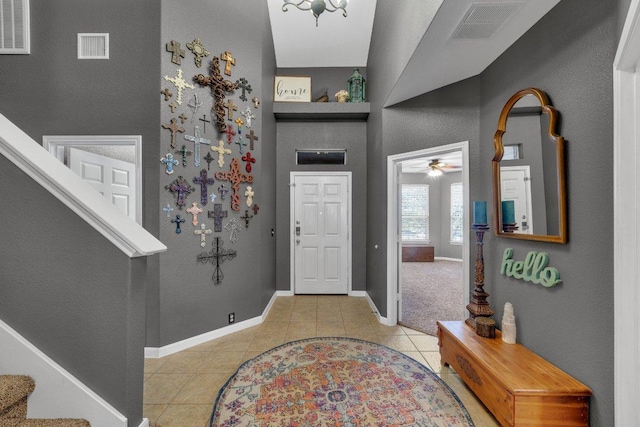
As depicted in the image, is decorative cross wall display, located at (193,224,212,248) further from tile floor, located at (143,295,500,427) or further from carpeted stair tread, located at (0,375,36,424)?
carpeted stair tread, located at (0,375,36,424)

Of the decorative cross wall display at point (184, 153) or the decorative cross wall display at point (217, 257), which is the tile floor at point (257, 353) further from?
the decorative cross wall display at point (184, 153)

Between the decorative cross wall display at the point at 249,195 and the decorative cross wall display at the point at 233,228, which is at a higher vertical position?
the decorative cross wall display at the point at 249,195

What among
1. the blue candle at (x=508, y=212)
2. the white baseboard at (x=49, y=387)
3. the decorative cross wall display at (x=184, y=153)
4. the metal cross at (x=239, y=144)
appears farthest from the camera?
the metal cross at (x=239, y=144)

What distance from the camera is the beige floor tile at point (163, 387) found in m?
1.74

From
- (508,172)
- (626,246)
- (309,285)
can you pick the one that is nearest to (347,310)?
(309,285)

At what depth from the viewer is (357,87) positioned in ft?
12.5

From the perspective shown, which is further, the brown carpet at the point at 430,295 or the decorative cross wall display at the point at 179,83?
the brown carpet at the point at 430,295

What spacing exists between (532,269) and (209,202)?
271 cm

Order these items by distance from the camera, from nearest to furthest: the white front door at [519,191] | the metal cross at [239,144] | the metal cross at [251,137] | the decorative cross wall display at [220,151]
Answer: the white front door at [519,191], the decorative cross wall display at [220,151], the metal cross at [239,144], the metal cross at [251,137]

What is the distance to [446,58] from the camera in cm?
204

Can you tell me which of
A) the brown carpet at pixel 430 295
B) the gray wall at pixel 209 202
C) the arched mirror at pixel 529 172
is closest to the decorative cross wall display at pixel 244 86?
the gray wall at pixel 209 202

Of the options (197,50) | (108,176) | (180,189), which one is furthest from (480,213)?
(108,176)

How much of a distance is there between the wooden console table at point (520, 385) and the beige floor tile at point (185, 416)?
1713mm

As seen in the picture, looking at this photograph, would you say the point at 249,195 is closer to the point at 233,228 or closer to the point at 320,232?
the point at 233,228
